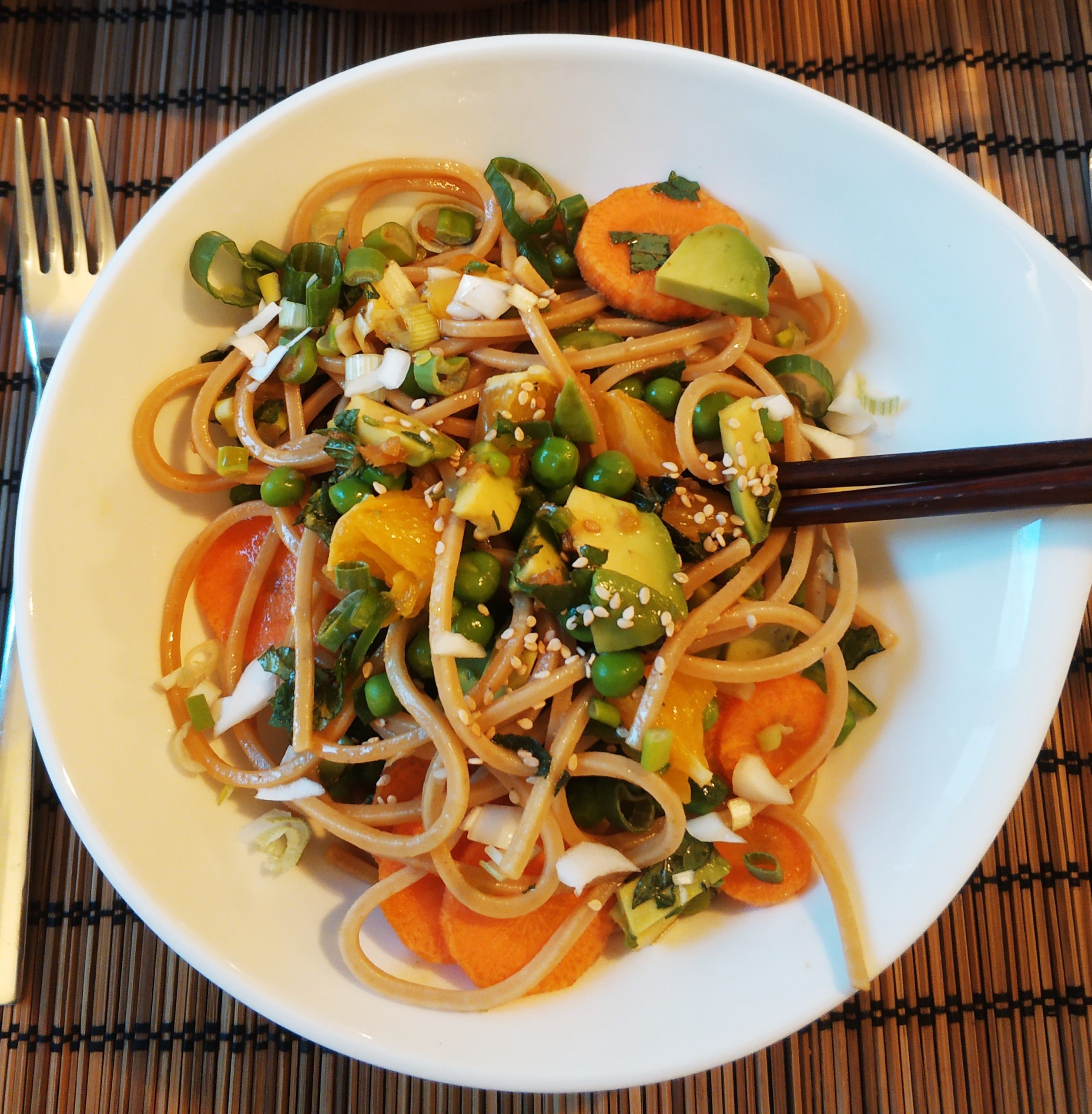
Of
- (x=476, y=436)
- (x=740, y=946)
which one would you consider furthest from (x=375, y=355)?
(x=740, y=946)

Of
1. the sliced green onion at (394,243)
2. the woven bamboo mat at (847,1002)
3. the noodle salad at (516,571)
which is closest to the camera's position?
the noodle salad at (516,571)

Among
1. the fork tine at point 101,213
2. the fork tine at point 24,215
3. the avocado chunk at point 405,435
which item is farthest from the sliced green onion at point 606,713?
the fork tine at point 24,215

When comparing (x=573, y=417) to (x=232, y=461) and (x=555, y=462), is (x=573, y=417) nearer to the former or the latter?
(x=555, y=462)

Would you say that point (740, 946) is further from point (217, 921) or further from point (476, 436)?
point (476, 436)

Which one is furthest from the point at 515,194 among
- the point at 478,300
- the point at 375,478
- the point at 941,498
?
the point at 941,498

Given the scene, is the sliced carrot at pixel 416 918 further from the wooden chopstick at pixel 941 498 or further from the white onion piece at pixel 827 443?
the white onion piece at pixel 827 443
